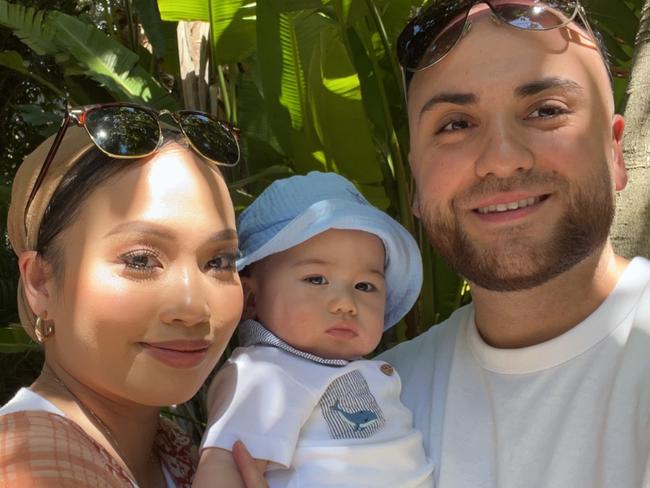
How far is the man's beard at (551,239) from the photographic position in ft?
6.34

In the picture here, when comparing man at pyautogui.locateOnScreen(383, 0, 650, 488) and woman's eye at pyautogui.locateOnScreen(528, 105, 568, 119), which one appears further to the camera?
woman's eye at pyautogui.locateOnScreen(528, 105, 568, 119)

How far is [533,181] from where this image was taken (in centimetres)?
193

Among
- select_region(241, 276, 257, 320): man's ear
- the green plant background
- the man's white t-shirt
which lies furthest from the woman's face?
the green plant background

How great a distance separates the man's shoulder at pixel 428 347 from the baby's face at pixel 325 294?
113 millimetres

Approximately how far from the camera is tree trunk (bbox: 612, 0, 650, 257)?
1941 millimetres

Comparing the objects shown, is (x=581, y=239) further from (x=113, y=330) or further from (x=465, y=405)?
(x=113, y=330)

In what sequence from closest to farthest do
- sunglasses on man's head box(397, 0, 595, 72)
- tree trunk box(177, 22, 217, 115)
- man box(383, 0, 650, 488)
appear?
man box(383, 0, 650, 488) → sunglasses on man's head box(397, 0, 595, 72) → tree trunk box(177, 22, 217, 115)

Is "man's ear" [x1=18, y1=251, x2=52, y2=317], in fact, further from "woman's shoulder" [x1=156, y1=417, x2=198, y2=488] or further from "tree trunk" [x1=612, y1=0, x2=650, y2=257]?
"tree trunk" [x1=612, y1=0, x2=650, y2=257]

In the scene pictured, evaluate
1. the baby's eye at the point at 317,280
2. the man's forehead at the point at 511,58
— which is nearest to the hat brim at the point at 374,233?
the baby's eye at the point at 317,280

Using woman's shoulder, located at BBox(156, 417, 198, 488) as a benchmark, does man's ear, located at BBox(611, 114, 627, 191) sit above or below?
above

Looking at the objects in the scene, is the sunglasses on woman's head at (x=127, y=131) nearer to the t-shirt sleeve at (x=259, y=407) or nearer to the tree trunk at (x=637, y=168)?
the t-shirt sleeve at (x=259, y=407)

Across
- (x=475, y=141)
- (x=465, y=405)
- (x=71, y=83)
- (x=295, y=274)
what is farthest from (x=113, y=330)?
(x=71, y=83)

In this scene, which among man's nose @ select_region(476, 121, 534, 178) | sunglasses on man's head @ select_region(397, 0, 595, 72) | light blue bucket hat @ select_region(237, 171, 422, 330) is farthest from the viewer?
light blue bucket hat @ select_region(237, 171, 422, 330)

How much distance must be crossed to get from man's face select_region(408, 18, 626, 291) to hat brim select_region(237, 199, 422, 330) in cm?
17
